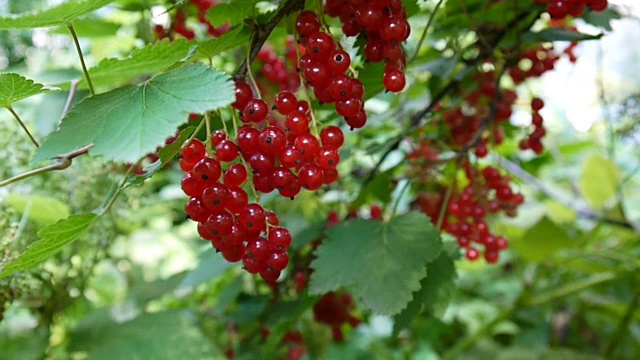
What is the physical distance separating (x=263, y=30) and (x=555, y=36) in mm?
456

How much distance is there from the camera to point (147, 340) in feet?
3.70

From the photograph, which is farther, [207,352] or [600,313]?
[600,313]

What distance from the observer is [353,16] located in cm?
62

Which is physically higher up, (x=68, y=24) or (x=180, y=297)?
(x=68, y=24)

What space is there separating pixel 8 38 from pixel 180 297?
1.97 metres

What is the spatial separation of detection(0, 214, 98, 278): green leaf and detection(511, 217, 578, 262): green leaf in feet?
3.31

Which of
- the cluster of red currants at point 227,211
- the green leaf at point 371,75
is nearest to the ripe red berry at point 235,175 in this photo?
the cluster of red currants at point 227,211

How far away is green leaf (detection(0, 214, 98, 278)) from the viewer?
614 millimetres

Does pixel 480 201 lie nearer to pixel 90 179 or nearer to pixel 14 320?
pixel 90 179

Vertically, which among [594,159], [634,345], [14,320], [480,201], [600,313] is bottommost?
[634,345]

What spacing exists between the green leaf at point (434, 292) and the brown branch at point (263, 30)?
403 mm

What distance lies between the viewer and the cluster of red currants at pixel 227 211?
0.56 m

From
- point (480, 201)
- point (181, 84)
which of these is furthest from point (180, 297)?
point (181, 84)

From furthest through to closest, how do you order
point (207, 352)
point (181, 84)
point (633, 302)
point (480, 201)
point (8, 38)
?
point (8, 38), point (633, 302), point (207, 352), point (480, 201), point (181, 84)
